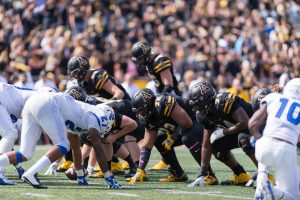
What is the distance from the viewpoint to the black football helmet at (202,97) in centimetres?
893

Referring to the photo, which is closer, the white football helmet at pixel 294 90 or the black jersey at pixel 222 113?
the white football helmet at pixel 294 90

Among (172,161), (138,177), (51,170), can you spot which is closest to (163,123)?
(172,161)

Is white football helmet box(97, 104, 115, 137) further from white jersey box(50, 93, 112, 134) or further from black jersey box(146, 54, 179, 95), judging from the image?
black jersey box(146, 54, 179, 95)

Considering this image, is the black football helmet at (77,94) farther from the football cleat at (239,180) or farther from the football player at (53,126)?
the football cleat at (239,180)

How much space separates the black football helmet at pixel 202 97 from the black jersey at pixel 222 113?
0.07 metres

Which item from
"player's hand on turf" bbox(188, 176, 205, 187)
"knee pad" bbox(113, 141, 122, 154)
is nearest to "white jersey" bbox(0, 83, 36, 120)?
"knee pad" bbox(113, 141, 122, 154)

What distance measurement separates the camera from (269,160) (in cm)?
704

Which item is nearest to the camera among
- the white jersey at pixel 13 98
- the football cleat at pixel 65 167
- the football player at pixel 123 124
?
the white jersey at pixel 13 98

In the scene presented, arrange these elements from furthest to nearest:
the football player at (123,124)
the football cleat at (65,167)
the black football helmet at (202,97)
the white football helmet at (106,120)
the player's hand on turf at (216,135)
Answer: the football cleat at (65,167) < the football player at (123,124) < the player's hand on turf at (216,135) < the black football helmet at (202,97) < the white football helmet at (106,120)

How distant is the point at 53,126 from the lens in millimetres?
8484

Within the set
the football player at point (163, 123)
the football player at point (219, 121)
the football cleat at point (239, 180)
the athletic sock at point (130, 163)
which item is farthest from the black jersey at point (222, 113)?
the athletic sock at point (130, 163)

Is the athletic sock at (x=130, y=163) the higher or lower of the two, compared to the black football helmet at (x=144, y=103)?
lower

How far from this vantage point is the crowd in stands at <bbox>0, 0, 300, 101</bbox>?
17.3m

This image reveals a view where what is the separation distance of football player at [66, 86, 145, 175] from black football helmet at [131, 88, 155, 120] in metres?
0.27
